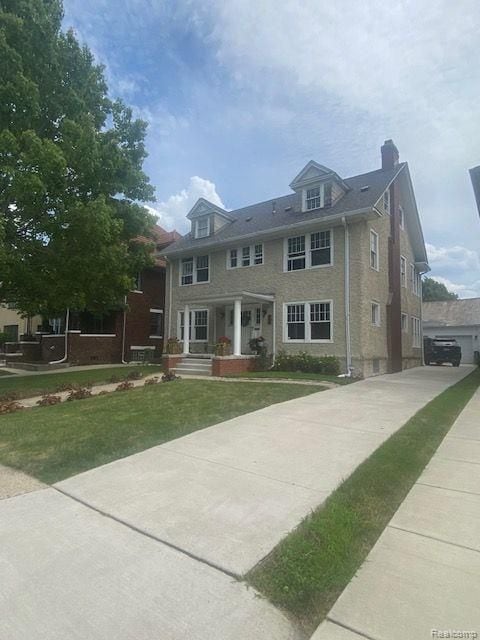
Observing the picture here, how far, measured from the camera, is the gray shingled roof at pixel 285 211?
616 inches

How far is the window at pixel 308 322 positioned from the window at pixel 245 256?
283cm

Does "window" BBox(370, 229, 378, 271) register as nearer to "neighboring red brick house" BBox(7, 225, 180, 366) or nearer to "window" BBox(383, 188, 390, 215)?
"window" BBox(383, 188, 390, 215)

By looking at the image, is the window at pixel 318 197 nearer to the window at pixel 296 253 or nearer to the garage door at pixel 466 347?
the window at pixel 296 253

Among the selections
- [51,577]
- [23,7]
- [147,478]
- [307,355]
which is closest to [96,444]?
[147,478]

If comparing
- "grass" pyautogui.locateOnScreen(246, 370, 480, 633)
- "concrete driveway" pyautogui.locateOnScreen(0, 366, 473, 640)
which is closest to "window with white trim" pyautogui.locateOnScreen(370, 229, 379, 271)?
"concrete driveway" pyautogui.locateOnScreen(0, 366, 473, 640)

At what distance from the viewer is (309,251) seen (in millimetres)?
16250

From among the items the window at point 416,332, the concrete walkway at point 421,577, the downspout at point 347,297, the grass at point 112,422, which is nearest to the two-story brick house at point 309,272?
the downspout at point 347,297

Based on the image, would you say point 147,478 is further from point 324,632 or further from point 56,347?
point 56,347

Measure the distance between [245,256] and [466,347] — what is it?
24.3 m

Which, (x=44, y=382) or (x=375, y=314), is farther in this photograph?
(x=375, y=314)

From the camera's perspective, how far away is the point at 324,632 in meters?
2.14

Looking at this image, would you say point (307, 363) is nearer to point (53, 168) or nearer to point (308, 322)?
point (308, 322)

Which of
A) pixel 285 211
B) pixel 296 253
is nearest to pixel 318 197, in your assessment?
pixel 285 211

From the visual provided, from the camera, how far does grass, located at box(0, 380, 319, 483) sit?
5.09 metres
